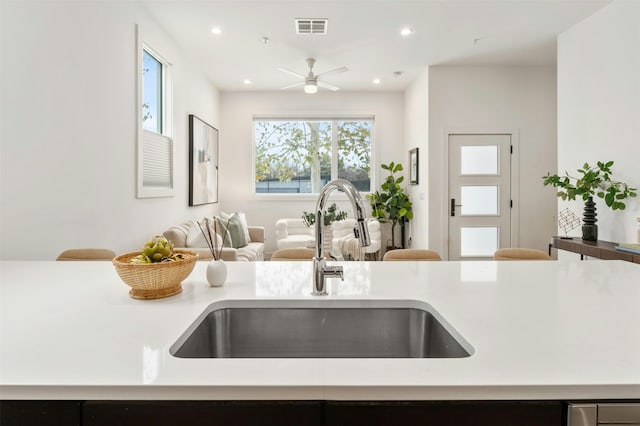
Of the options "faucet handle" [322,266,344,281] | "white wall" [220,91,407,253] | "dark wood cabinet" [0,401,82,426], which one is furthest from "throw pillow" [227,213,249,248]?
"dark wood cabinet" [0,401,82,426]

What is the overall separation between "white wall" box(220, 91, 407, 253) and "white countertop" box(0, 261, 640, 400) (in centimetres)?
540

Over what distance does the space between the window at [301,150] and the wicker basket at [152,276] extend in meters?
5.76

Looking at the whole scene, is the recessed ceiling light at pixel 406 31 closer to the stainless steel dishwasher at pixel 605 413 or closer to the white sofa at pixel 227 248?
the white sofa at pixel 227 248

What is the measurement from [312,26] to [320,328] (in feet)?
12.0

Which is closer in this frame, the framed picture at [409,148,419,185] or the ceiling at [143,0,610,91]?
the ceiling at [143,0,610,91]

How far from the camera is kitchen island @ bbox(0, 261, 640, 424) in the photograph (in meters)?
0.66

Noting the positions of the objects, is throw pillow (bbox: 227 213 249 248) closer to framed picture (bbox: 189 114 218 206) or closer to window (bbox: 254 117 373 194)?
framed picture (bbox: 189 114 218 206)

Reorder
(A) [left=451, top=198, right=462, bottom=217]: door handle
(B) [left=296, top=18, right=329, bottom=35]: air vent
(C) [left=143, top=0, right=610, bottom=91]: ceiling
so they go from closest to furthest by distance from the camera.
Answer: (C) [left=143, top=0, right=610, bottom=91]: ceiling
(B) [left=296, top=18, right=329, bottom=35]: air vent
(A) [left=451, top=198, right=462, bottom=217]: door handle

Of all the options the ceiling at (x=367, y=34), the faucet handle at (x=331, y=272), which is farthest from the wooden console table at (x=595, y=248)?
the faucet handle at (x=331, y=272)

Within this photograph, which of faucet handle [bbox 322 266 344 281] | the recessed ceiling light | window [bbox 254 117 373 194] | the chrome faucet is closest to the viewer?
the chrome faucet

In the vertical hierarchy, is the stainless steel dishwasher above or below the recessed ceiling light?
below

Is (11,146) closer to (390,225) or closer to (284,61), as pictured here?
(284,61)

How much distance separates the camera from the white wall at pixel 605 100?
10.7ft

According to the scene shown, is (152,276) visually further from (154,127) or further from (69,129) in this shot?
(154,127)
